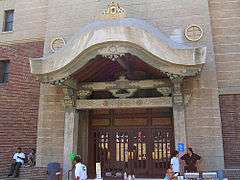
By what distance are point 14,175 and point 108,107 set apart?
5191 millimetres

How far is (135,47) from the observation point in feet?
35.9

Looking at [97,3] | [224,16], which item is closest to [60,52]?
[97,3]

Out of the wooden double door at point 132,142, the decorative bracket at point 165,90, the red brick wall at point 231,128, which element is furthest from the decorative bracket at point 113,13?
the red brick wall at point 231,128

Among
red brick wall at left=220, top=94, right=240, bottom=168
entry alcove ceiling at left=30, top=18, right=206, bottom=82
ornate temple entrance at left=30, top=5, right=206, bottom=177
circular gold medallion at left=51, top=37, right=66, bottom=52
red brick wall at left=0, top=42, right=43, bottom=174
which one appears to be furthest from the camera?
red brick wall at left=0, top=42, right=43, bottom=174

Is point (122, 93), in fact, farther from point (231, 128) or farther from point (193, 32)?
point (231, 128)

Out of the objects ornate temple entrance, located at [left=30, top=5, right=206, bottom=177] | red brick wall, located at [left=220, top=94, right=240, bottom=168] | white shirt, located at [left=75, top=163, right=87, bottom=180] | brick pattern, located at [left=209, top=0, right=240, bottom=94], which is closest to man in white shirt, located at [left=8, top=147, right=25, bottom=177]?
ornate temple entrance, located at [left=30, top=5, right=206, bottom=177]

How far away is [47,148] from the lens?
13422 mm

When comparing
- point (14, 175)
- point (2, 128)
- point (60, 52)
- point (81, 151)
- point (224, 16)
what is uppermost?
point (224, 16)

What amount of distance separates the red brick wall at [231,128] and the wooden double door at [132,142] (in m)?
2.26

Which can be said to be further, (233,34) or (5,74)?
(5,74)

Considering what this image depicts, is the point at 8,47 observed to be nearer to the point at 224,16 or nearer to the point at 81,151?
the point at 81,151

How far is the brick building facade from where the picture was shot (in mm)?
11141

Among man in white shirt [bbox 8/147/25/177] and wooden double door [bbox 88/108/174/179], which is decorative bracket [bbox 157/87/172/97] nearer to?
wooden double door [bbox 88/108/174/179]

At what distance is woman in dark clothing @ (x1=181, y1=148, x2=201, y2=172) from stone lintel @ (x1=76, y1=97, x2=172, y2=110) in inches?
88.2
